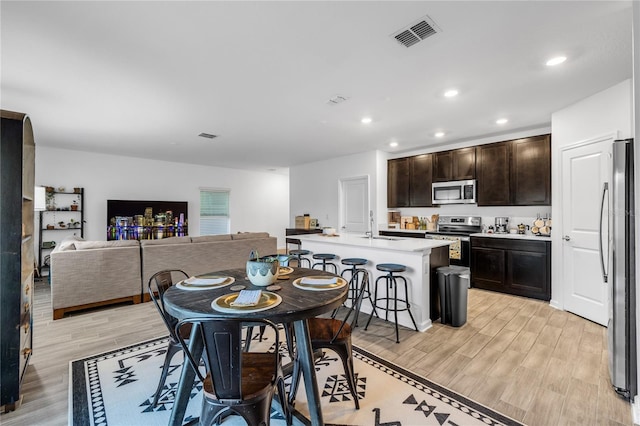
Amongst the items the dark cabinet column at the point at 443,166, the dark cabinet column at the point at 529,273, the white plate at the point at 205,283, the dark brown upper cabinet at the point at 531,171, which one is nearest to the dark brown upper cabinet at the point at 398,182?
the dark cabinet column at the point at 443,166

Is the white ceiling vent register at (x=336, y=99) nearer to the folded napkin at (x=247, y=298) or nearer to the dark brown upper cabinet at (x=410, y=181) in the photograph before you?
the folded napkin at (x=247, y=298)

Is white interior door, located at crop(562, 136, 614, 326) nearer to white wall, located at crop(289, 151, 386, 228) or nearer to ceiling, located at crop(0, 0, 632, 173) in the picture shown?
ceiling, located at crop(0, 0, 632, 173)

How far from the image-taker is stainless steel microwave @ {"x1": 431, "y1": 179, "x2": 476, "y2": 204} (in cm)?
523

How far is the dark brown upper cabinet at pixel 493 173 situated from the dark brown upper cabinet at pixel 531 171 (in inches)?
3.9

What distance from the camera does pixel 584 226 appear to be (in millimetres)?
3516

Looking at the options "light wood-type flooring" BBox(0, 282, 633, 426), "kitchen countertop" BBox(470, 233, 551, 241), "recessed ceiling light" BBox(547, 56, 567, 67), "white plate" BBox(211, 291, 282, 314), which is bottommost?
"light wood-type flooring" BBox(0, 282, 633, 426)

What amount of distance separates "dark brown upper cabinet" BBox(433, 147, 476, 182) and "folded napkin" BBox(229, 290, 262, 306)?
16.0ft

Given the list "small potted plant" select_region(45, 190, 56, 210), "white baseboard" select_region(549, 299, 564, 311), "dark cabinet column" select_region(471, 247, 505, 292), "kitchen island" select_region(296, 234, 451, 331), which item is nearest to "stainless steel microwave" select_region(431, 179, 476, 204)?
"dark cabinet column" select_region(471, 247, 505, 292)

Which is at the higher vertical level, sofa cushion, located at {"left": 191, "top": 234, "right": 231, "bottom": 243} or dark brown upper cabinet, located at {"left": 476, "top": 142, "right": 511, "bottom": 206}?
dark brown upper cabinet, located at {"left": 476, "top": 142, "right": 511, "bottom": 206}

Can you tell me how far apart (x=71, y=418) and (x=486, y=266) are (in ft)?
17.1

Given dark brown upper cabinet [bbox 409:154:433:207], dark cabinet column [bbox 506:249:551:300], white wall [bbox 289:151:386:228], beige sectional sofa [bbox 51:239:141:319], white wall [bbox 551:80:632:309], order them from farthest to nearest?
white wall [bbox 289:151:386:228]
dark brown upper cabinet [bbox 409:154:433:207]
dark cabinet column [bbox 506:249:551:300]
beige sectional sofa [bbox 51:239:141:319]
white wall [bbox 551:80:632:309]

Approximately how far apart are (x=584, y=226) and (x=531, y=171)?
52.9 inches

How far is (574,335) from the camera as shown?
3.02 metres

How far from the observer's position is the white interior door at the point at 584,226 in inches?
130
